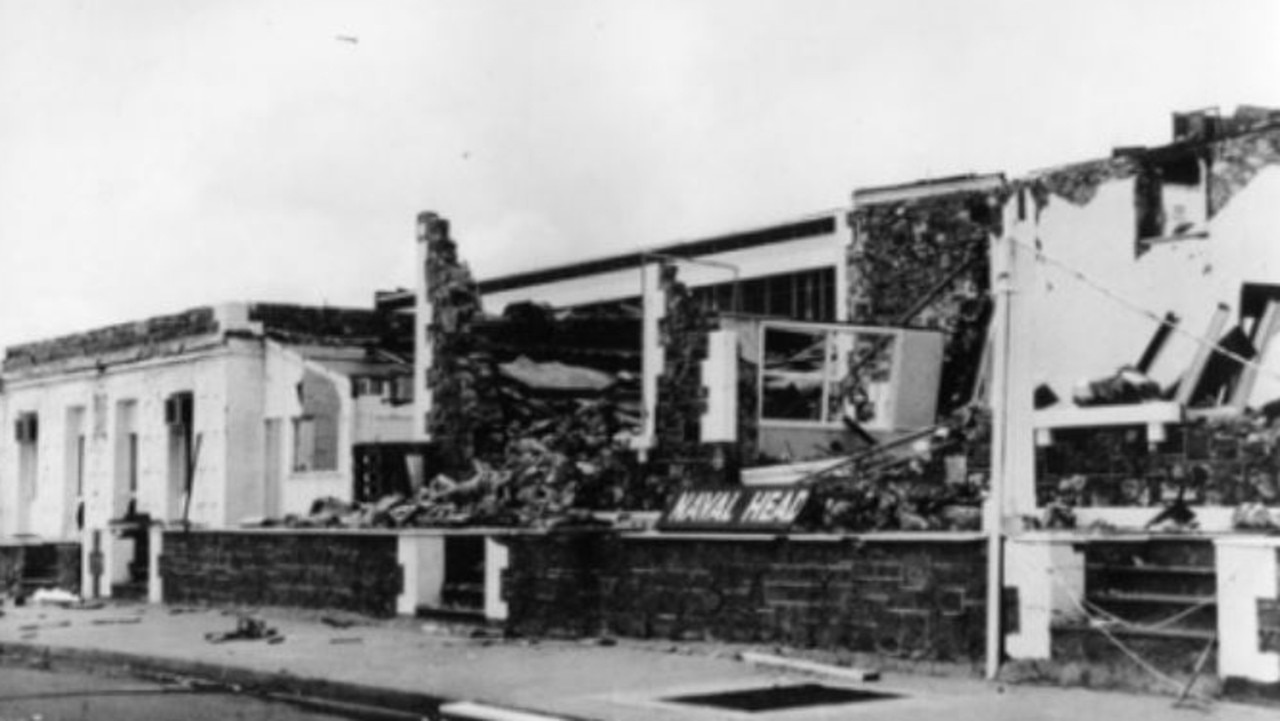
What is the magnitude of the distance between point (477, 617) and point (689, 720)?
7.70 metres

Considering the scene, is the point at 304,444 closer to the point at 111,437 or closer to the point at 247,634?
the point at 111,437

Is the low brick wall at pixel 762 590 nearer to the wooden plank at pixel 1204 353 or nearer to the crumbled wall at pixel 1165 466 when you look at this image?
the crumbled wall at pixel 1165 466

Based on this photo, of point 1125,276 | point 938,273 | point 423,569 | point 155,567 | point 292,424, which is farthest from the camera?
point 292,424

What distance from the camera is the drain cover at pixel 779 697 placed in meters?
12.2

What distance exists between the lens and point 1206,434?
18234mm

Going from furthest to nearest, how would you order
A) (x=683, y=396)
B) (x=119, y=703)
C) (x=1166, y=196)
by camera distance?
1. (x=683, y=396)
2. (x=1166, y=196)
3. (x=119, y=703)

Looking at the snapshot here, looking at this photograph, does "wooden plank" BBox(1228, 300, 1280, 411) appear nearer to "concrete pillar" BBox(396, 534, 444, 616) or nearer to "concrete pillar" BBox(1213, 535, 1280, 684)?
"concrete pillar" BBox(1213, 535, 1280, 684)

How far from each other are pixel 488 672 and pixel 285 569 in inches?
319

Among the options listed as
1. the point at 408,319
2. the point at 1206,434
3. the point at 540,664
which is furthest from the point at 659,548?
the point at 408,319

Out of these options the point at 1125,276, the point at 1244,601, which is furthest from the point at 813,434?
the point at 1244,601

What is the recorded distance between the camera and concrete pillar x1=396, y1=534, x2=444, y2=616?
1967 centimetres

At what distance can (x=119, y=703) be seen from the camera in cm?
1392

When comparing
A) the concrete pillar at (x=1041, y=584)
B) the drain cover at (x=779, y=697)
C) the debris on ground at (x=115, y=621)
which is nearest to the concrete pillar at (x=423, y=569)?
the debris on ground at (x=115, y=621)

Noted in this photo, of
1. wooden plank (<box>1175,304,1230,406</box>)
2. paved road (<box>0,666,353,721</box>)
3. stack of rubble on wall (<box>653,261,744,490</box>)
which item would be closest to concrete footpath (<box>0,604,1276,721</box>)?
paved road (<box>0,666,353,721</box>)
